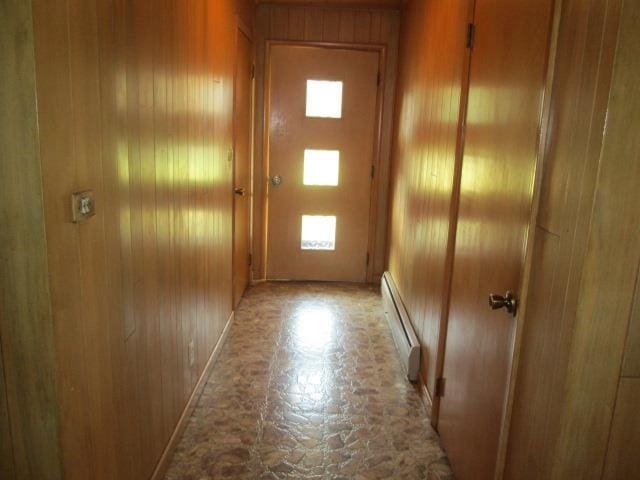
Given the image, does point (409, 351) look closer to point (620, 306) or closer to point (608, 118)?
point (620, 306)

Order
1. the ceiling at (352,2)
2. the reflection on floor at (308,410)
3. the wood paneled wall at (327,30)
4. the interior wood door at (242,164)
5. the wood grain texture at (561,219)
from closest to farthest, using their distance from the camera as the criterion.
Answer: the wood grain texture at (561,219), the reflection on floor at (308,410), the interior wood door at (242,164), the ceiling at (352,2), the wood paneled wall at (327,30)

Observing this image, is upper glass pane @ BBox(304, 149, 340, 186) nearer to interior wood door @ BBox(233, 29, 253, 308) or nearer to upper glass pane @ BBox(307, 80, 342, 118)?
upper glass pane @ BBox(307, 80, 342, 118)

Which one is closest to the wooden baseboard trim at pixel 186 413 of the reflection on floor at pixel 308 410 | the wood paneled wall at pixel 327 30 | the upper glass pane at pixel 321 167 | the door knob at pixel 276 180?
the reflection on floor at pixel 308 410

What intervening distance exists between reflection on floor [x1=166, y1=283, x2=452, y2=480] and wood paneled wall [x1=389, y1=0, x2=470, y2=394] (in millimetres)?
320

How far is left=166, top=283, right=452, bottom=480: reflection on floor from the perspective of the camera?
221 cm

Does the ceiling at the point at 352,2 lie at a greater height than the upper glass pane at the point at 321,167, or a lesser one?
greater

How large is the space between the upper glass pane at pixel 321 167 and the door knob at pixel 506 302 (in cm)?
314

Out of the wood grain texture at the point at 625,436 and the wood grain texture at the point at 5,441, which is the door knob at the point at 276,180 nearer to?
the wood grain texture at the point at 5,441

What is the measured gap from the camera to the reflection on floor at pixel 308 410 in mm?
2209

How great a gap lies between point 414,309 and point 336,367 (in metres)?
0.60

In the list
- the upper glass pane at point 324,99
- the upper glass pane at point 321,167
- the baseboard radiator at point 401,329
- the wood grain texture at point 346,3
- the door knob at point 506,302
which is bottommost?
the baseboard radiator at point 401,329

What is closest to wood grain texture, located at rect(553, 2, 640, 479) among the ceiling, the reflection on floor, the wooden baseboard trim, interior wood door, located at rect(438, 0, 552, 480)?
interior wood door, located at rect(438, 0, 552, 480)

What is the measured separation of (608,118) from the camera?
3.56 ft

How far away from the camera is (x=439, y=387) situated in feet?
8.11
